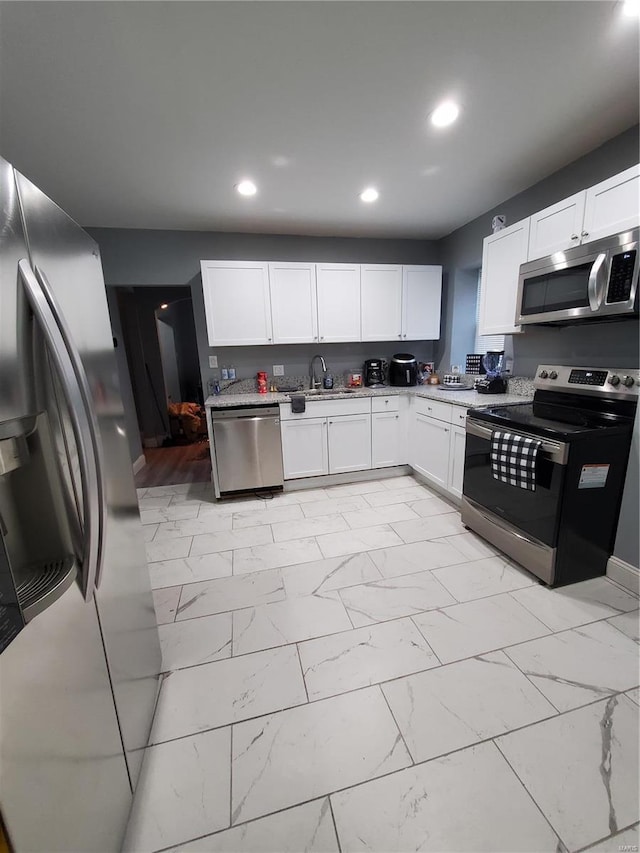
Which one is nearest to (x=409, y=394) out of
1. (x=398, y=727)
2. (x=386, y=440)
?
(x=386, y=440)

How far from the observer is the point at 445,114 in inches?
71.1

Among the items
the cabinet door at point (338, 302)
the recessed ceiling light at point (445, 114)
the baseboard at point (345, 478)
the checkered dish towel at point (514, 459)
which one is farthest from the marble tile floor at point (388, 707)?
the recessed ceiling light at point (445, 114)

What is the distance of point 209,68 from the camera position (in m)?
1.48

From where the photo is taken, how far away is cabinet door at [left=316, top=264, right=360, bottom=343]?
3.36 metres

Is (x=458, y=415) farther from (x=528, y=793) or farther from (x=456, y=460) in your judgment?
(x=528, y=793)

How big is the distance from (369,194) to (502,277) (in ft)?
4.09

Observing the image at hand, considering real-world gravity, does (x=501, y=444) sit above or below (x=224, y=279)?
below

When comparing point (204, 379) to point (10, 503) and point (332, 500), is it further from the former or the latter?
point (10, 503)

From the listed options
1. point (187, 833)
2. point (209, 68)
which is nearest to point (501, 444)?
point (187, 833)

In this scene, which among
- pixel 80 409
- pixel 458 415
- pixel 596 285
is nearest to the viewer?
pixel 80 409

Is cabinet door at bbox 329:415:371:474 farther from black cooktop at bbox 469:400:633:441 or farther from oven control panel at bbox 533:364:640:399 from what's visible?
oven control panel at bbox 533:364:640:399

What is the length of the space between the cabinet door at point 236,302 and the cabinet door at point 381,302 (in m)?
1.03

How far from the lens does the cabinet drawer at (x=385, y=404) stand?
3344 mm

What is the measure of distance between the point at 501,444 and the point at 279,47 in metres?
2.23
